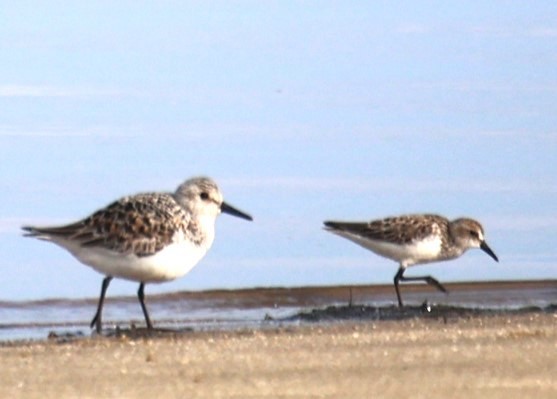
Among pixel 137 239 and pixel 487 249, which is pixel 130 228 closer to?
pixel 137 239

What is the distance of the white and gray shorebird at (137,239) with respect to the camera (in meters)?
10.3

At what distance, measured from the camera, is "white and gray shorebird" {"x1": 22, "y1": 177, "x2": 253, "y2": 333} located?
1034cm

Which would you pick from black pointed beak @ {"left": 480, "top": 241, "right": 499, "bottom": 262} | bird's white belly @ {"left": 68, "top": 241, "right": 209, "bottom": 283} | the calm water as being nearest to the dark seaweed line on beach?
the calm water

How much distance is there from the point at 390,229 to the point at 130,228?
3.94 metres

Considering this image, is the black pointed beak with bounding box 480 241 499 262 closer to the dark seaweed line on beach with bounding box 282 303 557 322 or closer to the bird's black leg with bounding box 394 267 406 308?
the bird's black leg with bounding box 394 267 406 308

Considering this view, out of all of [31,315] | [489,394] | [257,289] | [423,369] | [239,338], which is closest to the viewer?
[489,394]

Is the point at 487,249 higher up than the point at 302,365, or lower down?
higher up

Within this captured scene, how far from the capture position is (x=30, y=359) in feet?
26.6

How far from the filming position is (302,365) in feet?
24.4

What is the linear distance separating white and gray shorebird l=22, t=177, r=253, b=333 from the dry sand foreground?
0.98 metres

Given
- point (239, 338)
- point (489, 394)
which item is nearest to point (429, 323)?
point (239, 338)

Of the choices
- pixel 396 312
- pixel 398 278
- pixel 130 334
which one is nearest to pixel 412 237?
pixel 398 278

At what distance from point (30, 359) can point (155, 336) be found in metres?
1.84

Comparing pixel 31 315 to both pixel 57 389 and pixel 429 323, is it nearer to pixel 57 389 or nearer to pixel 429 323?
pixel 429 323
